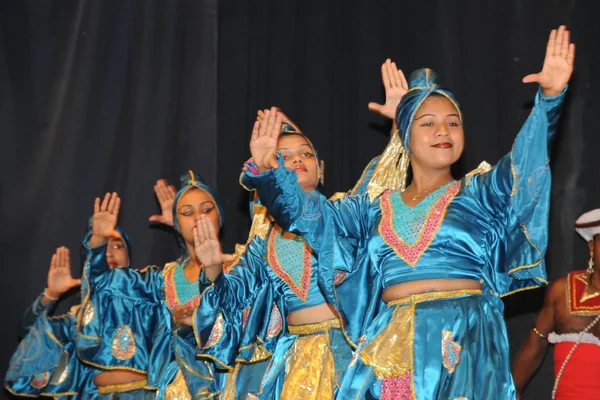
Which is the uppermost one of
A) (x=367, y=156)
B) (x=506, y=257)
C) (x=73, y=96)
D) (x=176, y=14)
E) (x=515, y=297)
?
(x=176, y=14)

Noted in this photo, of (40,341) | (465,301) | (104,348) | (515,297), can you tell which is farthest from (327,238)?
(40,341)

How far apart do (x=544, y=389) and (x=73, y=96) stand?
10.3 ft

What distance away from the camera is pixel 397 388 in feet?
9.78

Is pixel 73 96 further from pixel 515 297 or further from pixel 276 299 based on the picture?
pixel 515 297

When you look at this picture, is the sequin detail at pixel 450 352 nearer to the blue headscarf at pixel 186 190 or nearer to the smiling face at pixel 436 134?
the smiling face at pixel 436 134

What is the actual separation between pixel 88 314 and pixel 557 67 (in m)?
2.83

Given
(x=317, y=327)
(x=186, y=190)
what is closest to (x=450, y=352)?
(x=317, y=327)

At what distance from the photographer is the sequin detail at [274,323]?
4102mm

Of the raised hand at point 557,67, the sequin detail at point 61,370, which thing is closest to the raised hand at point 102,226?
the sequin detail at point 61,370

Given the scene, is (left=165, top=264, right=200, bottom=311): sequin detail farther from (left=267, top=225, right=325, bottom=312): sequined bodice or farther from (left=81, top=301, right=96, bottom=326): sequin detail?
(left=267, top=225, right=325, bottom=312): sequined bodice

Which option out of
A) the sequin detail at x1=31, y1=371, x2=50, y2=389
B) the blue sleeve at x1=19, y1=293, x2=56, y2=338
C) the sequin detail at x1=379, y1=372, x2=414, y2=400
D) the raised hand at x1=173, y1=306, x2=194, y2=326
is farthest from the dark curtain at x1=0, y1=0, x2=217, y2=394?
the sequin detail at x1=379, y1=372, x2=414, y2=400

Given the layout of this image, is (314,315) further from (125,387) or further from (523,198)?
(125,387)

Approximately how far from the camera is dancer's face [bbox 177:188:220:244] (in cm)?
477

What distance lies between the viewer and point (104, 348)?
4891 millimetres
